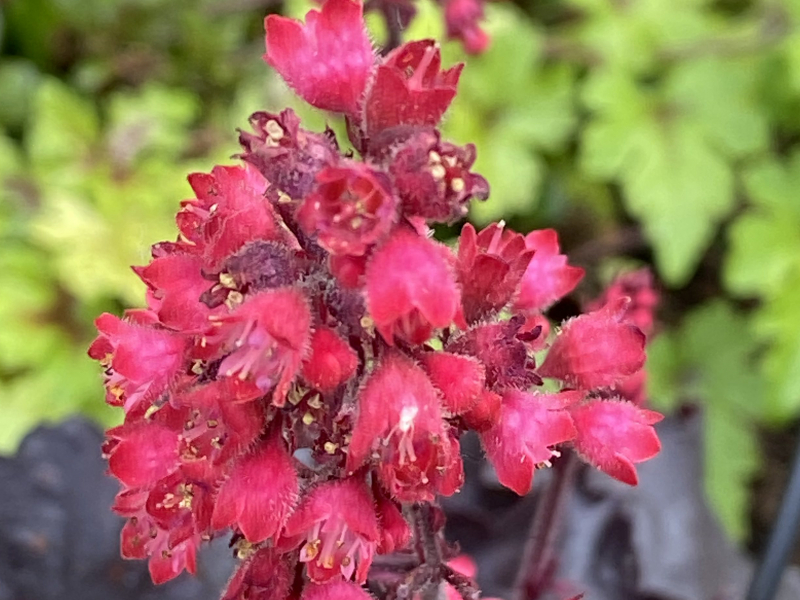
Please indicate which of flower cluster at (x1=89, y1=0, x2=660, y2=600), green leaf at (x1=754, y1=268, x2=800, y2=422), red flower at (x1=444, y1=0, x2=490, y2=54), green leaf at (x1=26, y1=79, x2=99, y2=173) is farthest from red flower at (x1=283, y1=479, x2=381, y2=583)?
green leaf at (x1=26, y1=79, x2=99, y2=173)

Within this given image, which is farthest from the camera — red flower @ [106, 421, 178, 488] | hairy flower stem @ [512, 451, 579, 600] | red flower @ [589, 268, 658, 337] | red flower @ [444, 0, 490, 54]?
red flower @ [444, 0, 490, 54]

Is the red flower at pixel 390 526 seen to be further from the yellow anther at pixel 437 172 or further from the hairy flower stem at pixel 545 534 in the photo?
the hairy flower stem at pixel 545 534

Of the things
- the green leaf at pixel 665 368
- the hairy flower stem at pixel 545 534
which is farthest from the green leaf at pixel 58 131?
the hairy flower stem at pixel 545 534

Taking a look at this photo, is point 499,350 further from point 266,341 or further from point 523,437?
point 266,341

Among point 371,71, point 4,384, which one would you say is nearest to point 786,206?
point 371,71

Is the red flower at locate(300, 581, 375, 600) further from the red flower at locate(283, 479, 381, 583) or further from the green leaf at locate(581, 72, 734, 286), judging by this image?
the green leaf at locate(581, 72, 734, 286)

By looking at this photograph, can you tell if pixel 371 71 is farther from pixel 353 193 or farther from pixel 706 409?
pixel 706 409
